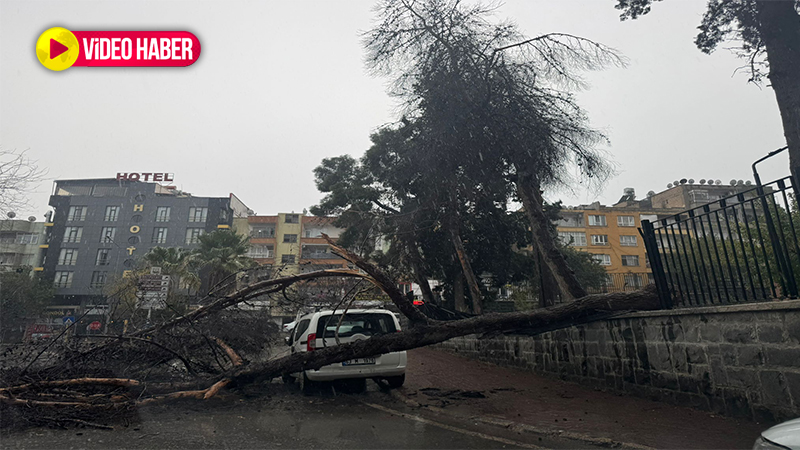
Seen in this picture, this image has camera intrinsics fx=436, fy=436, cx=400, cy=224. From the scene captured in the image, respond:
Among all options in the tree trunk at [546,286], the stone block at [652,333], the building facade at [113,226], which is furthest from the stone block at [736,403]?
the building facade at [113,226]

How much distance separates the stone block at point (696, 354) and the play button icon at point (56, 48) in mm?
10827

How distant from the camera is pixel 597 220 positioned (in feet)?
180

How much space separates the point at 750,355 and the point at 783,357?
1.28ft

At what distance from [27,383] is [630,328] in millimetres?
8960

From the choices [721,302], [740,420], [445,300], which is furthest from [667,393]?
[445,300]

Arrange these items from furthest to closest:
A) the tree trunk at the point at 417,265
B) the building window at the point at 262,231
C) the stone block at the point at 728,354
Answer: the building window at the point at 262,231, the tree trunk at the point at 417,265, the stone block at the point at 728,354

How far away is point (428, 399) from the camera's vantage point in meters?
7.67

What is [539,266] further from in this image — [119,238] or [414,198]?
[119,238]

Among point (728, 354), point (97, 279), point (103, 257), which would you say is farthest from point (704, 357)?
point (103, 257)

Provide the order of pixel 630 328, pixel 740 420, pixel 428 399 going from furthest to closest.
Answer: pixel 428 399
pixel 630 328
pixel 740 420

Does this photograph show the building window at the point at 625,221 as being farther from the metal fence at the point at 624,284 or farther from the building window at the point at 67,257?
the building window at the point at 67,257

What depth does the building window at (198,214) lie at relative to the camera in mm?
59531

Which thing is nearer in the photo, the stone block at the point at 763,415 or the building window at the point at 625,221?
the stone block at the point at 763,415

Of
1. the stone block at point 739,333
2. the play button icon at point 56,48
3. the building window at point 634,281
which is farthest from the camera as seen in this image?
the building window at point 634,281
